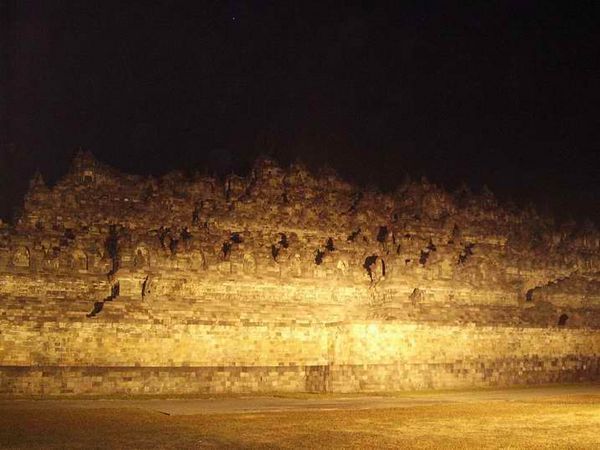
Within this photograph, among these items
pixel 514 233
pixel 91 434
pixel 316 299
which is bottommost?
pixel 91 434

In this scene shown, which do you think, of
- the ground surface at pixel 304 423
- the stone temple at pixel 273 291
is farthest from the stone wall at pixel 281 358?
the ground surface at pixel 304 423

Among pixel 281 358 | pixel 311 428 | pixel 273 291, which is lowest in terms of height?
pixel 311 428

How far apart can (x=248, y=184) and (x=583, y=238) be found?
16.0m

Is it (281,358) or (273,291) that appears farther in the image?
(273,291)

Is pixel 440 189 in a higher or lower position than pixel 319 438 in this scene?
higher

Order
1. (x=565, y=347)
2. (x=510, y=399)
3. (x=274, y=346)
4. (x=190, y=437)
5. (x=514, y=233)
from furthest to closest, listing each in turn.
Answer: (x=514, y=233) → (x=565, y=347) → (x=274, y=346) → (x=510, y=399) → (x=190, y=437)

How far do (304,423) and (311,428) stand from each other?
31.4 inches

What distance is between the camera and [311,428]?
16281 millimetres

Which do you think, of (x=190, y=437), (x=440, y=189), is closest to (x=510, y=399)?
(x=190, y=437)

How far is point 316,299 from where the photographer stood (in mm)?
28281

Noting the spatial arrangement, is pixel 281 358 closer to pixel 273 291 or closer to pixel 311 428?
pixel 273 291

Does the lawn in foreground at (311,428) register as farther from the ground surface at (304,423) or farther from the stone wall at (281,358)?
the stone wall at (281,358)

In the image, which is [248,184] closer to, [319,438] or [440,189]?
[440,189]

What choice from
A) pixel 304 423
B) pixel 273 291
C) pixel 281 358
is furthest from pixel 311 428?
pixel 273 291
